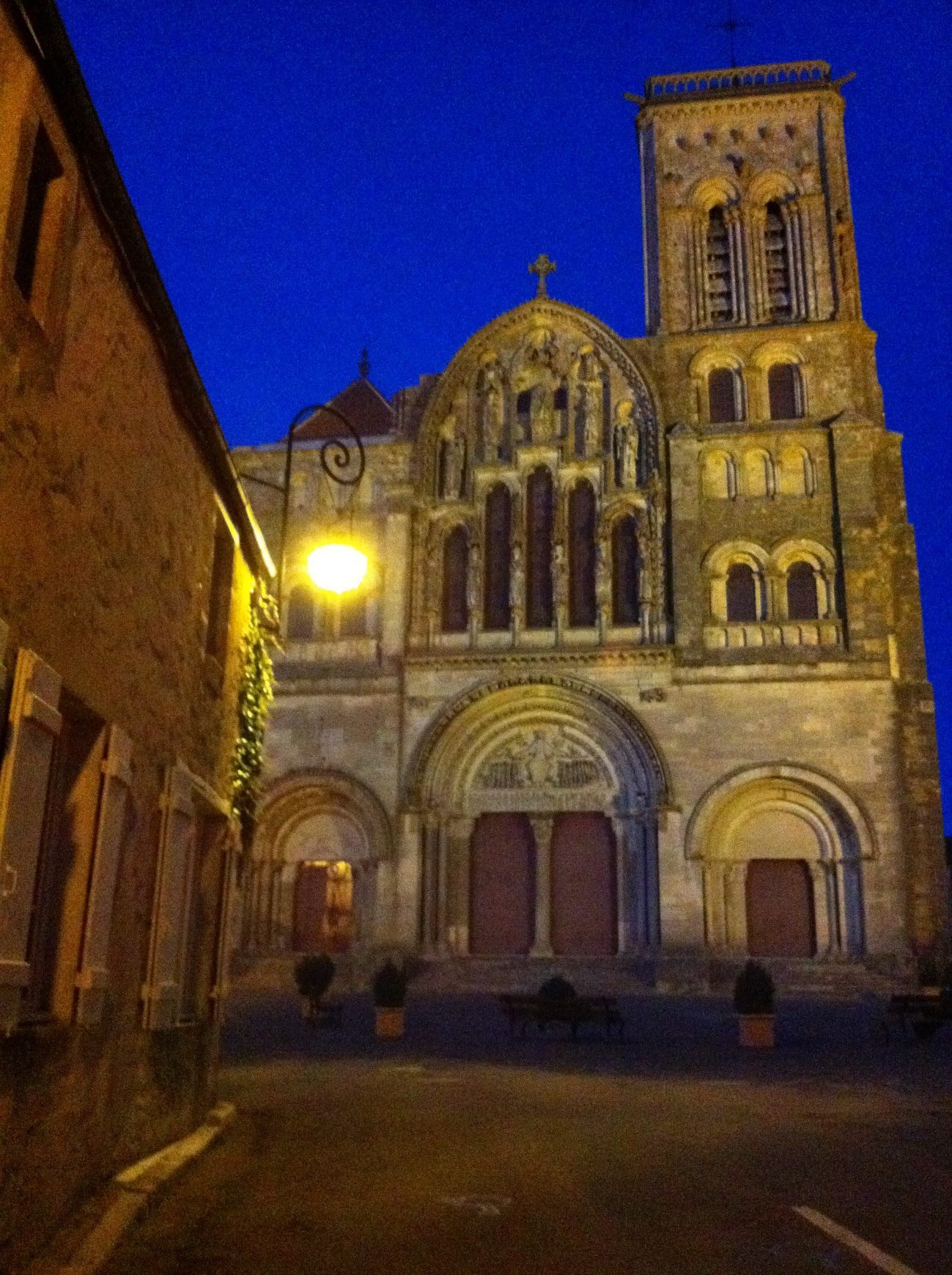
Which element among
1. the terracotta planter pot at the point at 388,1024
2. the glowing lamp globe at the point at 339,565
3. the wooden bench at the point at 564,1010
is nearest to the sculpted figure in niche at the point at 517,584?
the wooden bench at the point at 564,1010

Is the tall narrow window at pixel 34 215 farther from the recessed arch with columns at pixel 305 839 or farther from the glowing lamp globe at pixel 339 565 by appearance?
the recessed arch with columns at pixel 305 839

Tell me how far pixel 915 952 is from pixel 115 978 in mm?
20158

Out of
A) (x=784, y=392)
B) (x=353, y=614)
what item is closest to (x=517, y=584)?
(x=353, y=614)

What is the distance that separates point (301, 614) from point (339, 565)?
61.2 feet

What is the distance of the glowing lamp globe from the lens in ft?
29.5

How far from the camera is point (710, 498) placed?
2636cm

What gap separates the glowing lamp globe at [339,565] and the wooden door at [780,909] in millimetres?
17817

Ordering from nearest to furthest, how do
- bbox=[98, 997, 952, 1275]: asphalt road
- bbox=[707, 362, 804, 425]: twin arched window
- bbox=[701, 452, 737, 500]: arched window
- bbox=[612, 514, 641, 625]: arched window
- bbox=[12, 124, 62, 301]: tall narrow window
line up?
bbox=[12, 124, 62, 301]: tall narrow window, bbox=[98, 997, 952, 1275]: asphalt road, bbox=[612, 514, 641, 625]: arched window, bbox=[701, 452, 737, 500]: arched window, bbox=[707, 362, 804, 425]: twin arched window

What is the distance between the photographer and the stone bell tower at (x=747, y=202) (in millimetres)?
28609

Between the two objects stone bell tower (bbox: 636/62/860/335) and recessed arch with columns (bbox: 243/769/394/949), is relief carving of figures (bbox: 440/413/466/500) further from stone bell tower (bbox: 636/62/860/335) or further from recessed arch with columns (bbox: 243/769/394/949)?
recessed arch with columns (bbox: 243/769/394/949)

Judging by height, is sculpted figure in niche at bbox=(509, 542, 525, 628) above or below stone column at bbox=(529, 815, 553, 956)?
above

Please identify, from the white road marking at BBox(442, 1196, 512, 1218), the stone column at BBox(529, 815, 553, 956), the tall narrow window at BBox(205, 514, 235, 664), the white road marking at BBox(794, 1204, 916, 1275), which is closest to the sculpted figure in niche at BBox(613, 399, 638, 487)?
the stone column at BBox(529, 815, 553, 956)

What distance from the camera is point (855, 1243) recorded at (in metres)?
5.67

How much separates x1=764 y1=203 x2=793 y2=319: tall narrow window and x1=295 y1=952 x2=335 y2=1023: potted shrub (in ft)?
64.5
